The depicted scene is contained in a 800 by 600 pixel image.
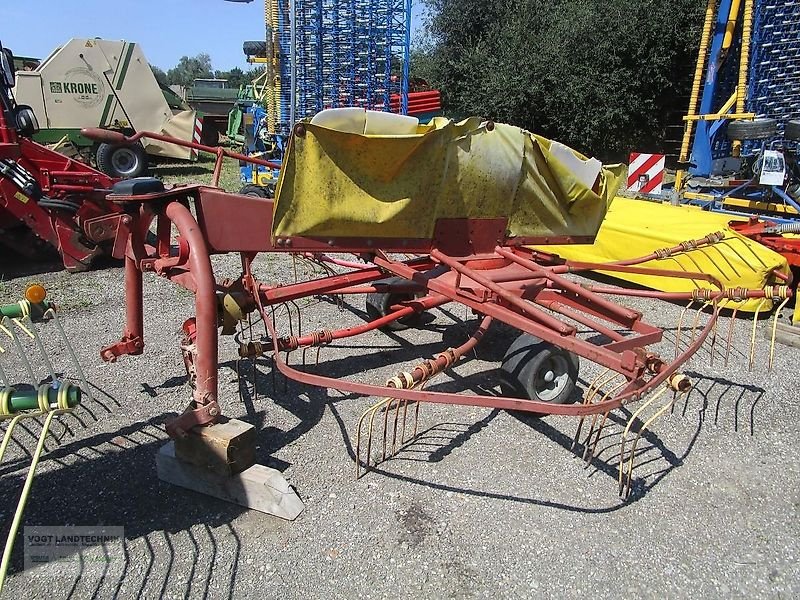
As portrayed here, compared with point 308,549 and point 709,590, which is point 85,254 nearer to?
point 308,549

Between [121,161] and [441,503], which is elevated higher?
[121,161]

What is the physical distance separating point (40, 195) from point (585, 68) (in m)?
15.7

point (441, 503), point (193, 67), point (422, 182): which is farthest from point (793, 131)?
point (193, 67)

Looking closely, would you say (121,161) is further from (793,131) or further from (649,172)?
(793,131)

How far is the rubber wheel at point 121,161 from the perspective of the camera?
12.3 metres

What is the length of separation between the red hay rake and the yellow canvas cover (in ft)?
0.36

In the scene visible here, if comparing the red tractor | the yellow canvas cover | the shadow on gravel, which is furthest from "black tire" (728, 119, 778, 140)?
the shadow on gravel

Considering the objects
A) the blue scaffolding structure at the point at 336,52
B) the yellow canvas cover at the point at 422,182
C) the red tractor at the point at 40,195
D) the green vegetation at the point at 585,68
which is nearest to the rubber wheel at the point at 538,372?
the yellow canvas cover at the point at 422,182

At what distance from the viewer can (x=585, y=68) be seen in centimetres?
1741

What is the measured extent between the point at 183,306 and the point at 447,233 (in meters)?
3.29

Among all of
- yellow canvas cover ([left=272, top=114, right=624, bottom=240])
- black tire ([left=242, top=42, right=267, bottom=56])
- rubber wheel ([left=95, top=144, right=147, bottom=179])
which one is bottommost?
rubber wheel ([left=95, top=144, right=147, bottom=179])

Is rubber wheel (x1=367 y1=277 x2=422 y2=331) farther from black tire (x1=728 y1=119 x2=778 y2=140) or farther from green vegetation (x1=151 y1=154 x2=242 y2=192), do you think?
green vegetation (x1=151 y1=154 x2=242 y2=192)

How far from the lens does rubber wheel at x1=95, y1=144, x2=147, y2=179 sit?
12.3 meters

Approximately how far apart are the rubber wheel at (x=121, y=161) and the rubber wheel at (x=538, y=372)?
36.1ft
